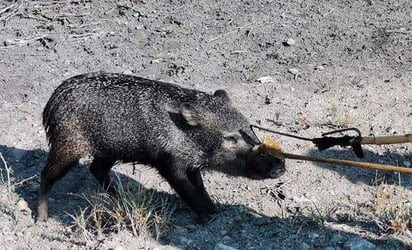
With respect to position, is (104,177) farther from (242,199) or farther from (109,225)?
(242,199)

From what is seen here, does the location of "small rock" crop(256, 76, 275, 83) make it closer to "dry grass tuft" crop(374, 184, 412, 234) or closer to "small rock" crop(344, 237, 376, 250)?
"dry grass tuft" crop(374, 184, 412, 234)

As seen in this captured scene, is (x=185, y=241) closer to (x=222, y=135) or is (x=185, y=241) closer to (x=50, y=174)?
(x=222, y=135)

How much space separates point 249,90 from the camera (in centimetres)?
730

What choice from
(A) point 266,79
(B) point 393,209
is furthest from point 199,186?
(A) point 266,79

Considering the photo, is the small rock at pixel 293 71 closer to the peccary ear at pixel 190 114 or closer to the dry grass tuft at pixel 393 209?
the dry grass tuft at pixel 393 209

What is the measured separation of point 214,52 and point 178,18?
0.77m

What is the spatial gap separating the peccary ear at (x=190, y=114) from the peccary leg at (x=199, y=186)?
1.16 ft

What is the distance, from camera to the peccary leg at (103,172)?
Answer: 6047 mm

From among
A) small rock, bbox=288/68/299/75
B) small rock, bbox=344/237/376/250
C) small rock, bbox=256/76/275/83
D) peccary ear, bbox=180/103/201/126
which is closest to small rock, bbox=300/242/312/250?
small rock, bbox=344/237/376/250

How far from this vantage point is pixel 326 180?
605 cm

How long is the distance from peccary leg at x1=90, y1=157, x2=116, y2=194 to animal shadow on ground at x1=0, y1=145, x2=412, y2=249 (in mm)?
141

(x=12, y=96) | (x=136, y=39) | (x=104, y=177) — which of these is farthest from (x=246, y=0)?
(x=104, y=177)

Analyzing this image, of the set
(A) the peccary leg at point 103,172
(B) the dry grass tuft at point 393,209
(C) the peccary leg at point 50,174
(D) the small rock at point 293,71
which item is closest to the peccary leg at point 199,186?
(A) the peccary leg at point 103,172

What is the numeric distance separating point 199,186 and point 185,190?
0.71ft
